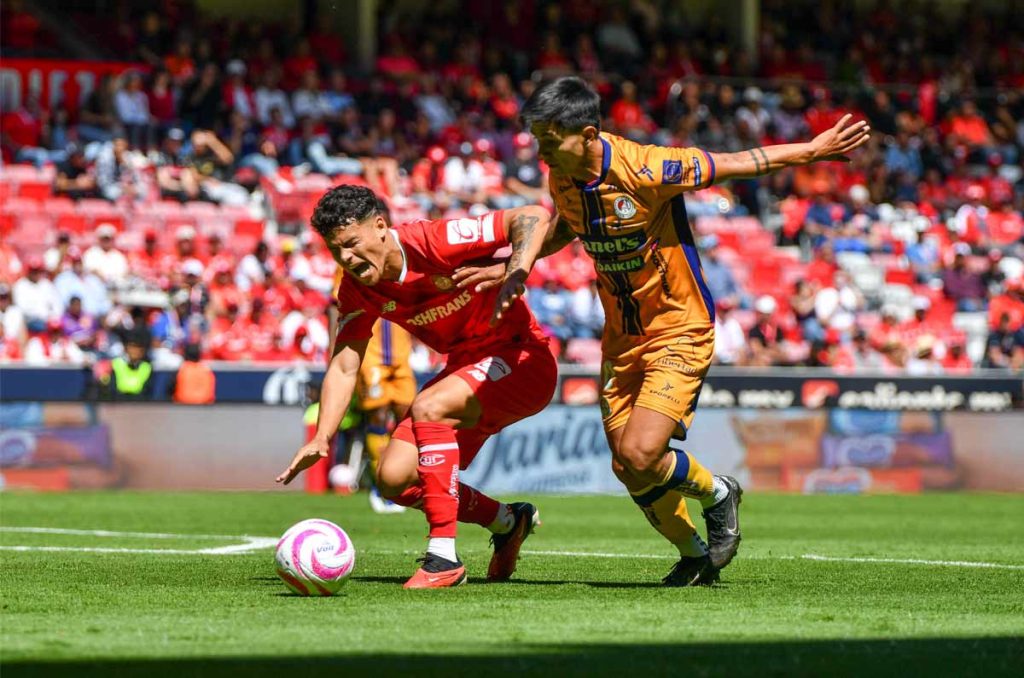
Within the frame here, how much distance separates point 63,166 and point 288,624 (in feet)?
58.1

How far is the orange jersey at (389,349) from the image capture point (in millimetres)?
14570

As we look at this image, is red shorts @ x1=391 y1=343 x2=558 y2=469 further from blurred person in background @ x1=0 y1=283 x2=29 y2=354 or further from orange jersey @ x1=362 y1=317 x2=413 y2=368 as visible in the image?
blurred person in background @ x1=0 y1=283 x2=29 y2=354

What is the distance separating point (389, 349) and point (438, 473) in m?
7.08

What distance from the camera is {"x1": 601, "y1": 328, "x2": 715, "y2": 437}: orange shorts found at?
7520 millimetres

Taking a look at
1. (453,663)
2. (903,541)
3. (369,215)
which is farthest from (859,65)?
(453,663)

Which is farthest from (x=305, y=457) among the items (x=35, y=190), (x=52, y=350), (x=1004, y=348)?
(x=1004, y=348)

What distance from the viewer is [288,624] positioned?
6.02 metres

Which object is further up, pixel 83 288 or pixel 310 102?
pixel 310 102

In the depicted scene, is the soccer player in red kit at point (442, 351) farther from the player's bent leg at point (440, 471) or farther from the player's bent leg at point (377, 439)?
the player's bent leg at point (377, 439)

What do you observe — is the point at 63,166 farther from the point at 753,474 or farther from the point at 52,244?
the point at 753,474

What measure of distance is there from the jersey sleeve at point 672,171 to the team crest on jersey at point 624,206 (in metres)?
0.08

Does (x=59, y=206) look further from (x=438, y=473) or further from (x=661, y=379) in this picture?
(x=661, y=379)

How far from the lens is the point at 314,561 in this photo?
7117mm

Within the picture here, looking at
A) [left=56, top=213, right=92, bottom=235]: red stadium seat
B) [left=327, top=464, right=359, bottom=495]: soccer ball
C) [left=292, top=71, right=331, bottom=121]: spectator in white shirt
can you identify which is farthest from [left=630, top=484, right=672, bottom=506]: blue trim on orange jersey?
[left=292, top=71, right=331, bottom=121]: spectator in white shirt
